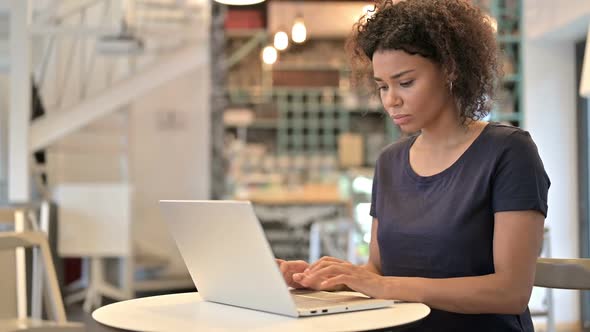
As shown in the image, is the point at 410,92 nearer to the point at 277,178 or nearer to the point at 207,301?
the point at 207,301

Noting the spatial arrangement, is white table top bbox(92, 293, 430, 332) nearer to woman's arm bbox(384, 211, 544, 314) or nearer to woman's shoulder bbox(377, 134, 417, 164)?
woman's arm bbox(384, 211, 544, 314)

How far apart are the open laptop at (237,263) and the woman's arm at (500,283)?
0.07 metres

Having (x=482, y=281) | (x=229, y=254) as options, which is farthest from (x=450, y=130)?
(x=229, y=254)

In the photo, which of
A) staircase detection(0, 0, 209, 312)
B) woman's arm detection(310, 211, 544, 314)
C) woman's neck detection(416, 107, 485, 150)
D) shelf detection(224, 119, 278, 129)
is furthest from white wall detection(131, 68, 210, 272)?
woman's arm detection(310, 211, 544, 314)

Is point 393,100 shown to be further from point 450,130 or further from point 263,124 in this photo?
point 263,124

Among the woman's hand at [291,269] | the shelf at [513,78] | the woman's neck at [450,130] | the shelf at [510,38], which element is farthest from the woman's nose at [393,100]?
the shelf at [513,78]

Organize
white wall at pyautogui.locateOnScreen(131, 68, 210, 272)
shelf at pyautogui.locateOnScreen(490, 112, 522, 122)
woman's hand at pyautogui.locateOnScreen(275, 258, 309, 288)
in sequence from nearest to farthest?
woman's hand at pyautogui.locateOnScreen(275, 258, 309, 288)
shelf at pyautogui.locateOnScreen(490, 112, 522, 122)
white wall at pyautogui.locateOnScreen(131, 68, 210, 272)

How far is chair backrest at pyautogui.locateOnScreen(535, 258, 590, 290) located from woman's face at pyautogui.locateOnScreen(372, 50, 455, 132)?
58 centimetres

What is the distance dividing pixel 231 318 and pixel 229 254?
115 mm

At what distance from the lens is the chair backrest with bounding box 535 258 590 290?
199 cm

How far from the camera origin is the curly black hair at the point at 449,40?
66.3 inches

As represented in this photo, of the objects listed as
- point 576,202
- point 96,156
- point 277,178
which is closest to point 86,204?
point 96,156

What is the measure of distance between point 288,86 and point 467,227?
9221 mm

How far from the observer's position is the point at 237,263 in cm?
146
